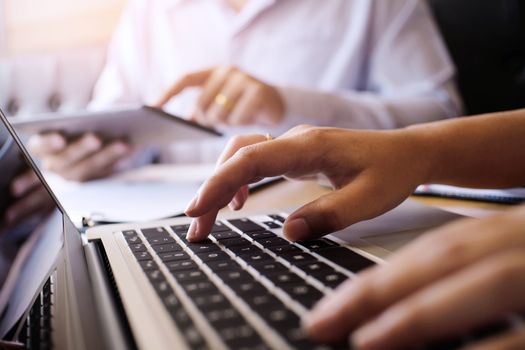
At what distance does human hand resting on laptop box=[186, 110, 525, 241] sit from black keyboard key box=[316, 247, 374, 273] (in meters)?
0.03

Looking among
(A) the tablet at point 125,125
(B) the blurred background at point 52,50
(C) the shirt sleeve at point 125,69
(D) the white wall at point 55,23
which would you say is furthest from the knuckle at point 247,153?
(D) the white wall at point 55,23

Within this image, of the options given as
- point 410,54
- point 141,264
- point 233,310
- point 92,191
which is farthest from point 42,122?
point 410,54

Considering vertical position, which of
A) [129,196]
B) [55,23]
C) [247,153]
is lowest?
[129,196]

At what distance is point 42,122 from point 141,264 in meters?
0.42

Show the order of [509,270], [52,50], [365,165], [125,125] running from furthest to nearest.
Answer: [52,50] < [125,125] < [365,165] < [509,270]

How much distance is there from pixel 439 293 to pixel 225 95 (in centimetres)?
60

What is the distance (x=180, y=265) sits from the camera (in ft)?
0.89

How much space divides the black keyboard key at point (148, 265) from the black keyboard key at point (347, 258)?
0.31ft

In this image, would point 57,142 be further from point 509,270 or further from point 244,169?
point 509,270

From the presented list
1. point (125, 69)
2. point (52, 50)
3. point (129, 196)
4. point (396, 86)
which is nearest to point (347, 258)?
point (129, 196)

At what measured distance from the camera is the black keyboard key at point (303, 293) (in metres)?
0.20

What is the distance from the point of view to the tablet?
0.61 m

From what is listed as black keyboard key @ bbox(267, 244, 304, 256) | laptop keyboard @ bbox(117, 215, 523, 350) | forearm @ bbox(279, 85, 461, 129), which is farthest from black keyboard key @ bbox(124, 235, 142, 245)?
forearm @ bbox(279, 85, 461, 129)

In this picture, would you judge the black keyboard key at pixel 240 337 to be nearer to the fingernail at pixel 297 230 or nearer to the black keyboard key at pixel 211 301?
the black keyboard key at pixel 211 301
